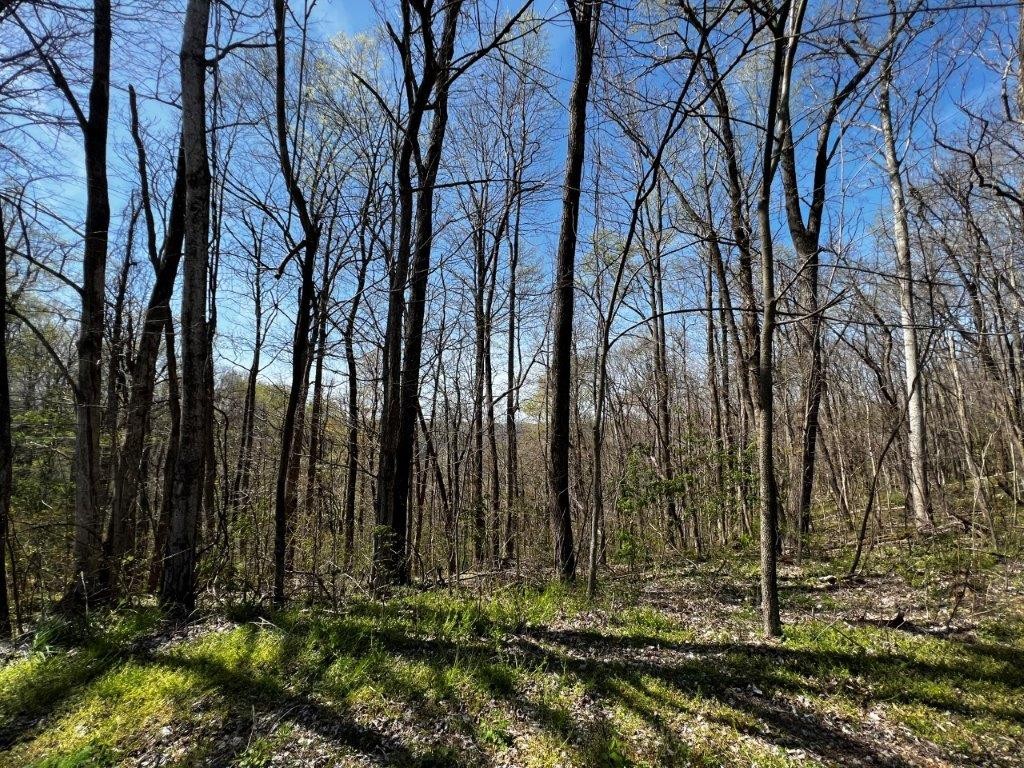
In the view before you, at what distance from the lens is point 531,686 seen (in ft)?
9.95

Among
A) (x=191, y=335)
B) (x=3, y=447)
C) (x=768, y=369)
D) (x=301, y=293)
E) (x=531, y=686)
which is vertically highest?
(x=301, y=293)

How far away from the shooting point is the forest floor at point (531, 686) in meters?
2.43

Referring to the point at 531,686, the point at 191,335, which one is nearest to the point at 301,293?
the point at 191,335

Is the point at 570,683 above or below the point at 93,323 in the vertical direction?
below

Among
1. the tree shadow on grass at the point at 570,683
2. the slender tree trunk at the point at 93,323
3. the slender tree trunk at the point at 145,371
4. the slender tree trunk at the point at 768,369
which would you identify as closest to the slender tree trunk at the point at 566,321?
the tree shadow on grass at the point at 570,683

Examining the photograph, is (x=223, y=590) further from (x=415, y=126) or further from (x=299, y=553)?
(x=415, y=126)

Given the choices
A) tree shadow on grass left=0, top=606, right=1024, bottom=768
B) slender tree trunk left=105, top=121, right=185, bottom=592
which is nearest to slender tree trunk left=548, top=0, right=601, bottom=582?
tree shadow on grass left=0, top=606, right=1024, bottom=768

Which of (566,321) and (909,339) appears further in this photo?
(909,339)

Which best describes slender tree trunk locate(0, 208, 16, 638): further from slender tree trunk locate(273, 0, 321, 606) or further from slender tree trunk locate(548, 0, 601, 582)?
slender tree trunk locate(548, 0, 601, 582)

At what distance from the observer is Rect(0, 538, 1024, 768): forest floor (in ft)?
7.98

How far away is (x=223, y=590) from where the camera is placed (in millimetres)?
4715

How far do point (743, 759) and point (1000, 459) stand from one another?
8595 mm

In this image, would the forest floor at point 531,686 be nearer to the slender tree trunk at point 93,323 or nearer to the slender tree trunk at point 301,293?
the slender tree trunk at point 301,293

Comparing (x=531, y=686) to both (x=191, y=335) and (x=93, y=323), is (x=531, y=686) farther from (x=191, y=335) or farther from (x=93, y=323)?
(x=93, y=323)
